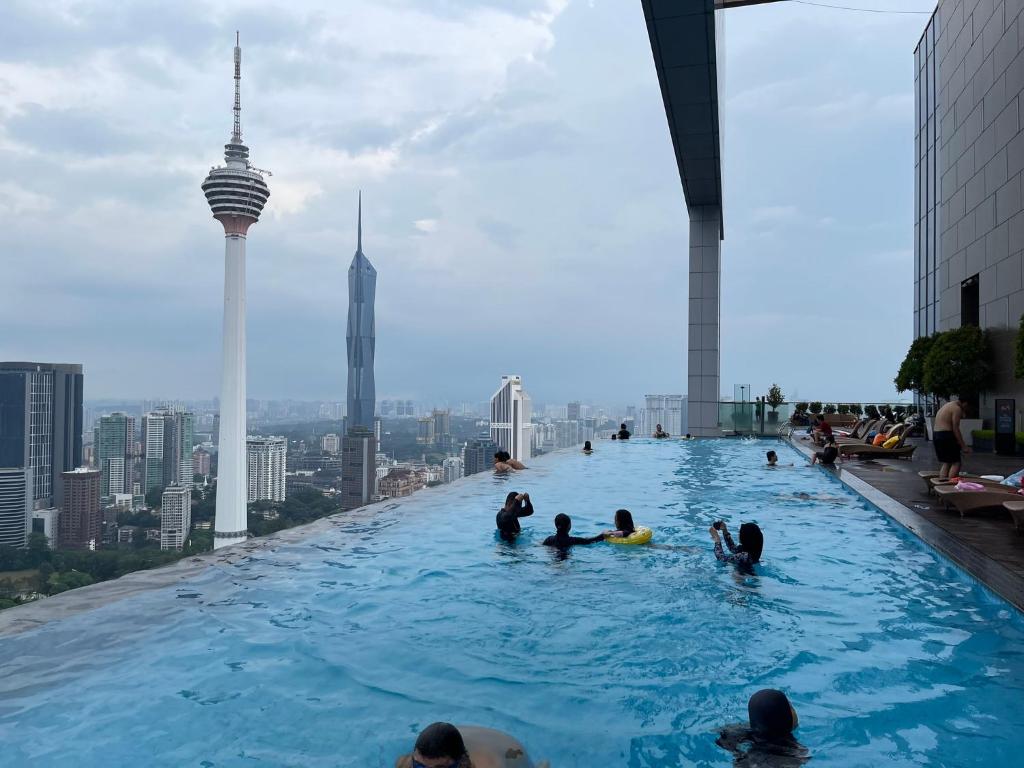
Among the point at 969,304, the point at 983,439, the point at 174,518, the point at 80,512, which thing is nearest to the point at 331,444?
the point at 174,518

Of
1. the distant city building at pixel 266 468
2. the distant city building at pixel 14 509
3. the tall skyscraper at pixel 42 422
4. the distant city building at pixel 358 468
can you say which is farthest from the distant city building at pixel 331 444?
the distant city building at pixel 14 509

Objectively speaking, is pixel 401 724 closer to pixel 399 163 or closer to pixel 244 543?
pixel 244 543

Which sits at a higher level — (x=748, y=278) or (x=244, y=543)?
(x=748, y=278)

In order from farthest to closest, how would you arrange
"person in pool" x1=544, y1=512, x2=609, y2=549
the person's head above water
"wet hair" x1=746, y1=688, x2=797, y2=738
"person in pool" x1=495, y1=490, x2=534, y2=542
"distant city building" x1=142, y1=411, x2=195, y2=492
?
1. "distant city building" x1=142, y1=411, x2=195, y2=492
2. "person in pool" x1=495, y1=490, x2=534, y2=542
3. "person in pool" x1=544, y1=512, x2=609, y2=549
4. "wet hair" x1=746, y1=688, x2=797, y2=738
5. the person's head above water

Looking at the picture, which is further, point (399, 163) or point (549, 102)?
point (549, 102)

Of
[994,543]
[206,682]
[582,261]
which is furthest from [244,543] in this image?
[582,261]

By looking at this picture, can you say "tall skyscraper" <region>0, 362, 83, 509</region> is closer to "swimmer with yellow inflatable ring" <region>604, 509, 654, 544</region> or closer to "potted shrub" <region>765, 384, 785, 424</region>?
Answer: "potted shrub" <region>765, 384, 785, 424</region>

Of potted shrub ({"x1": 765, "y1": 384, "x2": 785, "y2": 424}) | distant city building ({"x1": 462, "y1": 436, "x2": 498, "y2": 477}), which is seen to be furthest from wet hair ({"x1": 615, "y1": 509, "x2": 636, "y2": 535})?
distant city building ({"x1": 462, "y1": 436, "x2": 498, "y2": 477})
